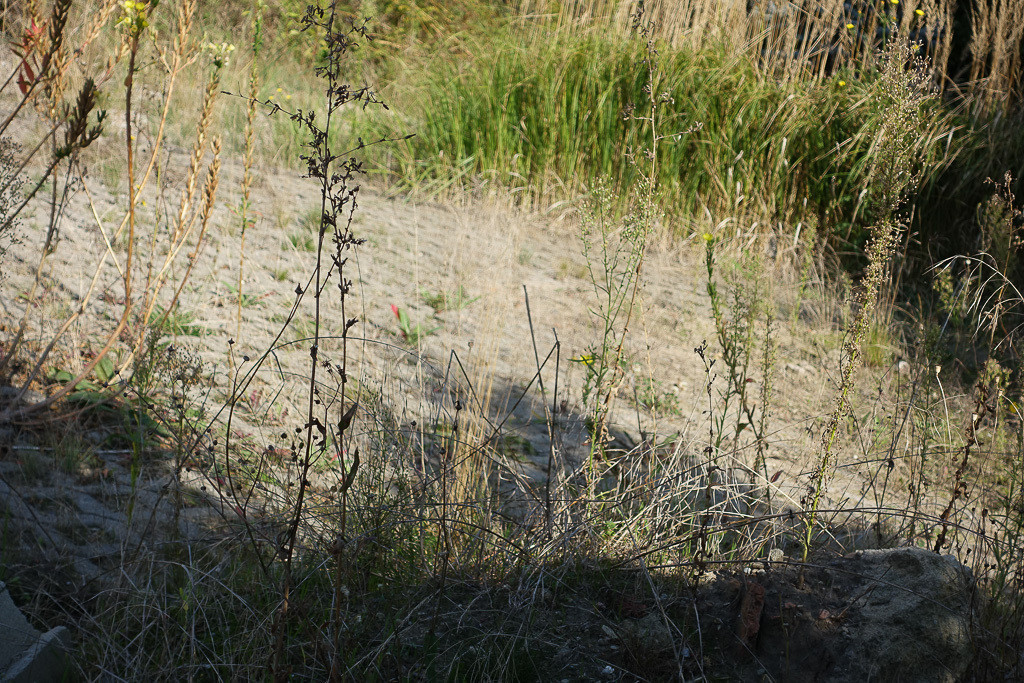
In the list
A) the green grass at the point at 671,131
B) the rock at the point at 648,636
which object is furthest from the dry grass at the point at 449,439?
the green grass at the point at 671,131

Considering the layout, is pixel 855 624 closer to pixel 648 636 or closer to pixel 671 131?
pixel 648 636

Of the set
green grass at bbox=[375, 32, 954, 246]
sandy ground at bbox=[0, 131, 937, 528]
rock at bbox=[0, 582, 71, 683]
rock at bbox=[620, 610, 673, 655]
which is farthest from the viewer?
green grass at bbox=[375, 32, 954, 246]

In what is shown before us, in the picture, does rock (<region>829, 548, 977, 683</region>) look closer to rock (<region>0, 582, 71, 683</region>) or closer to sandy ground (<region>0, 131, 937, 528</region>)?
sandy ground (<region>0, 131, 937, 528</region>)

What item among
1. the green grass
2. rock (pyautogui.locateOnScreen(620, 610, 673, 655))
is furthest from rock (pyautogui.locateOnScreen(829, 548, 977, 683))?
the green grass

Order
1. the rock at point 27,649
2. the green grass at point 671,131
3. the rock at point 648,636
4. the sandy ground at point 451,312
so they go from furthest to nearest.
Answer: the green grass at point 671,131, the sandy ground at point 451,312, the rock at point 648,636, the rock at point 27,649

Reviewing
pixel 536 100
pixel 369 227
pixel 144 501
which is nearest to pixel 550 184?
pixel 536 100

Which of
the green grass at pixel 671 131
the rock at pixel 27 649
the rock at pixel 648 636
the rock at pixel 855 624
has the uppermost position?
the green grass at pixel 671 131

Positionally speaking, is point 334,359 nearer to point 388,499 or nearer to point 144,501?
point 144,501

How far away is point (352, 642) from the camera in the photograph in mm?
1838

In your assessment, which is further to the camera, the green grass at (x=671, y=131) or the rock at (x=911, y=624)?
the green grass at (x=671, y=131)

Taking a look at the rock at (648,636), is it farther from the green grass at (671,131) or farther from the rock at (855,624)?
the green grass at (671,131)

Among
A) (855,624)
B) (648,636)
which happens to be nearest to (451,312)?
(648,636)

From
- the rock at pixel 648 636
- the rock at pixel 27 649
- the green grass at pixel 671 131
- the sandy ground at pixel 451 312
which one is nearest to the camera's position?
the rock at pixel 27 649

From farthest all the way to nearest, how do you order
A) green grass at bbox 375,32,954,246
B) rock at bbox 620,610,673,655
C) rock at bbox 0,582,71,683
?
green grass at bbox 375,32,954,246 → rock at bbox 620,610,673,655 → rock at bbox 0,582,71,683
